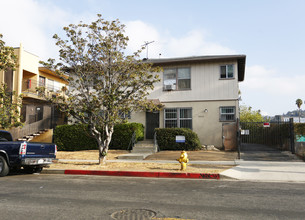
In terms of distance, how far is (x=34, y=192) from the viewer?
691 cm

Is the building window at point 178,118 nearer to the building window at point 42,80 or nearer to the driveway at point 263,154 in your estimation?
the driveway at point 263,154

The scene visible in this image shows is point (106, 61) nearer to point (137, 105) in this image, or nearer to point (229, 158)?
point (137, 105)

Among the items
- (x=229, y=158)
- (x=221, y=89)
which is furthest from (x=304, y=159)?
(x=221, y=89)

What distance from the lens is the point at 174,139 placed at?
18.1 metres

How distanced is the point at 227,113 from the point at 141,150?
6708 millimetres

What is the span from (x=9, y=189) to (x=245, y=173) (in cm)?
789

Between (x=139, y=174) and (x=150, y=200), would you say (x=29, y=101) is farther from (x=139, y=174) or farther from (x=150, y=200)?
(x=150, y=200)

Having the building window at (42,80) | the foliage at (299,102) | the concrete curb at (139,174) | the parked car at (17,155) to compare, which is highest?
the foliage at (299,102)

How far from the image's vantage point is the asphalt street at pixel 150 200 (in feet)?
16.1

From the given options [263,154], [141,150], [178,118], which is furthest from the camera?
[178,118]

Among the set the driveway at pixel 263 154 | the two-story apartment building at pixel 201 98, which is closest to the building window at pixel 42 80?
the two-story apartment building at pixel 201 98

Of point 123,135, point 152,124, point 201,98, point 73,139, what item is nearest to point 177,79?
point 201,98

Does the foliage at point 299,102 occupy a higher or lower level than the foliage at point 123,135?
higher

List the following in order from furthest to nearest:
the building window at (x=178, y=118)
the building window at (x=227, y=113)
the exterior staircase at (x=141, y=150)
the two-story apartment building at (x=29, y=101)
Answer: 1. the two-story apartment building at (x=29, y=101)
2. the building window at (x=178, y=118)
3. the building window at (x=227, y=113)
4. the exterior staircase at (x=141, y=150)
